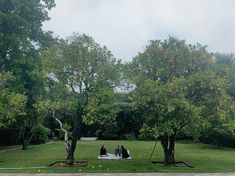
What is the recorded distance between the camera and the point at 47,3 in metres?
33.3

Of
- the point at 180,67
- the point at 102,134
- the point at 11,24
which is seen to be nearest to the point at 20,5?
the point at 11,24

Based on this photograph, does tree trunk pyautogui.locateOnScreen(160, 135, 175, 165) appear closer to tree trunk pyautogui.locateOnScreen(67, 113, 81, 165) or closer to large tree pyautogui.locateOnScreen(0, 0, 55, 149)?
tree trunk pyautogui.locateOnScreen(67, 113, 81, 165)

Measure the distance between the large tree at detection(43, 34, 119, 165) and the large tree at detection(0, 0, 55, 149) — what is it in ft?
25.9

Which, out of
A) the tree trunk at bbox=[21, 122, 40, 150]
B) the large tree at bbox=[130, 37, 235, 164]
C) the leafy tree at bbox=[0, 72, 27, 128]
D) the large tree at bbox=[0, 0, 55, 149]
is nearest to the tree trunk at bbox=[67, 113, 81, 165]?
the large tree at bbox=[130, 37, 235, 164]

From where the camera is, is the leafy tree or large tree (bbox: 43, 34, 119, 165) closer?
large tree (bbox: 43, 34, 119, 165)

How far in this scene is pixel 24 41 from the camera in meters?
30.5

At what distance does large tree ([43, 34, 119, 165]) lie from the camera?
20516mm

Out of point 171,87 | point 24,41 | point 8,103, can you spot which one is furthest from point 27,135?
point 171,87

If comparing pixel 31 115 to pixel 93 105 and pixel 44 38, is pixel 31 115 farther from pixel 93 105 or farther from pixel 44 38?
pixel 93 105

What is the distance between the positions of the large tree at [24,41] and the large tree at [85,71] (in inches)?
311

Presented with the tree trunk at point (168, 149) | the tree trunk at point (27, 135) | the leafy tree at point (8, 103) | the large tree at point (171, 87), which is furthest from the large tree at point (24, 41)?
the tree trunk at point (168, 149)

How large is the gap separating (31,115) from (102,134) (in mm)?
24988

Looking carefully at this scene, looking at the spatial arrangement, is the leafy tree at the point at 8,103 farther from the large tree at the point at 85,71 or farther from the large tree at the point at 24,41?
the large tree at the point at 24,41

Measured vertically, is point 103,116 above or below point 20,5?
below
